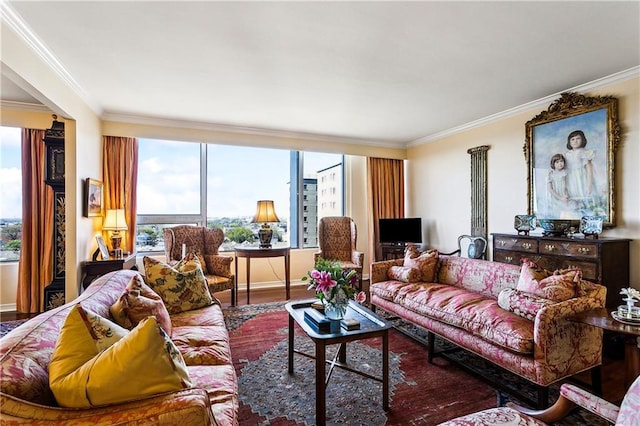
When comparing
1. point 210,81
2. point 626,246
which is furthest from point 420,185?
point 210,81

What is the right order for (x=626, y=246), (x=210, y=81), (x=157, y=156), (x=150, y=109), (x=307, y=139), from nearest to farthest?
(x=626, y=246), (x=210, y=81), (x=150, y=109), (x=157, y=156), (x=307, y=139)

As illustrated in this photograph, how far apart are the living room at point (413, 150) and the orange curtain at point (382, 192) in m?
0.13

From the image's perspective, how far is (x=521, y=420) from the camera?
1.32 m

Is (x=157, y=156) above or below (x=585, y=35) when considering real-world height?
below

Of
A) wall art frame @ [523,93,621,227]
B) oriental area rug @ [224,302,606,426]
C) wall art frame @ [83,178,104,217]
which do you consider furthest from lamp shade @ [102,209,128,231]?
wall art frame @ [523,93,621,227]

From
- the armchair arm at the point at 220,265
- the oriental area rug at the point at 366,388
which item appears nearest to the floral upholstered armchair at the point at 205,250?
the armchair arm at the point at 220,265

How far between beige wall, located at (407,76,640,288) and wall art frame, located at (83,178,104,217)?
15.6 ft

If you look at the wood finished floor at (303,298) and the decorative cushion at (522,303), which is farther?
the wood finished floor at (303,298)

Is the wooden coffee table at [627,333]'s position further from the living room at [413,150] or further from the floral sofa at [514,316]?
the living room at [413,150]

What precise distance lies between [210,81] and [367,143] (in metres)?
3.15

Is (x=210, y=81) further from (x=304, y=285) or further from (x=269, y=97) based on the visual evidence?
(x=304, y=285)

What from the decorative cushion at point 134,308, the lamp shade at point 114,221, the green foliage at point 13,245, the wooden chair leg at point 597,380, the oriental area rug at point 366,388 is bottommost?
the oriental area rug at point 366,388

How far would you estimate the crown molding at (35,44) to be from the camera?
6.69 feet

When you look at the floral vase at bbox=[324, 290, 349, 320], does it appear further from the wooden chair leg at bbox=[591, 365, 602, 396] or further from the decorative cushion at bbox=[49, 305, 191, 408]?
the wooden chair leg at bbox=[591, 365, 602, 396]
